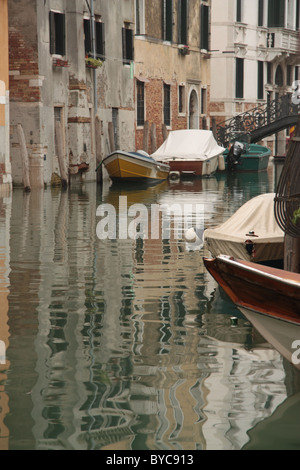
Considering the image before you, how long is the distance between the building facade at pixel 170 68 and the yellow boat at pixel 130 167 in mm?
4074

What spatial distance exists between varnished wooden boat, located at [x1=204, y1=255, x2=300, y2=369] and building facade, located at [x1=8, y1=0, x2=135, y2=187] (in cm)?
1543

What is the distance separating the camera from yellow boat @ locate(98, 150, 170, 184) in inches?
960

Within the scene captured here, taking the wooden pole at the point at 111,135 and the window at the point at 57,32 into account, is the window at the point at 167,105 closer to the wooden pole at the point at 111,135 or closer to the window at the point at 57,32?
the wooden pole at the point at 111,135

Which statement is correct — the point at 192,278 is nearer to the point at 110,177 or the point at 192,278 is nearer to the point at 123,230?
the point at 123,230

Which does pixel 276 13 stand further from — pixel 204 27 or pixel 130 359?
pixel 130 359

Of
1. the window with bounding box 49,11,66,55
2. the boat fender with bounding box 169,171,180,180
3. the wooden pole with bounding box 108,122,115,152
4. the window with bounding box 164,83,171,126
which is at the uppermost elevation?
the window with bounding box 49,11,66,55

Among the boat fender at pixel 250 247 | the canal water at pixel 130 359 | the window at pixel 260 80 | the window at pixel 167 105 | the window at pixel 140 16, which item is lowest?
the canal water at pixel 130 359

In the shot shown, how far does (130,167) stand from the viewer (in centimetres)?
2461

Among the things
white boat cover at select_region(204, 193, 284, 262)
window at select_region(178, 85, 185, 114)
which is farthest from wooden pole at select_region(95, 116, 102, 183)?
white boat cover at select_region(204, 193, 284, 262)

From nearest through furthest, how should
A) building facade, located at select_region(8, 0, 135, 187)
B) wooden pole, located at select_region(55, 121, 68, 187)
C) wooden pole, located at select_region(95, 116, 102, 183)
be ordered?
building facade, located at select_region(8, 0, 135, 187), wooden pole, located at select_region(55, 121, 68, 187), wooden pole, located at select_region(95, 116, 102, 183)

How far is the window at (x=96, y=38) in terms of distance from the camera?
80.9ft

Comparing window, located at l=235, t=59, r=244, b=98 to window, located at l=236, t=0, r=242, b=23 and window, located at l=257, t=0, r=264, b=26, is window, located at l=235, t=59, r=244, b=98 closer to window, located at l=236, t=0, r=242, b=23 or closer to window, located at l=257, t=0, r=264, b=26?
window, located at l=236, t=0, r=242, b=23

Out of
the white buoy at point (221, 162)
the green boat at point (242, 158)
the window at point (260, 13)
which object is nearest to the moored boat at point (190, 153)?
the white buoy at point (221, 162)

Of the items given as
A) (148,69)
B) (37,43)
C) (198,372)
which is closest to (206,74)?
(148,69)
